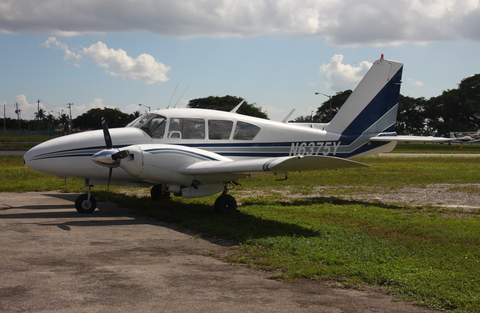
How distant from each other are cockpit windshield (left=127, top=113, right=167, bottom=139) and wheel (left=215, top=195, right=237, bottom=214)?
7.67 feet

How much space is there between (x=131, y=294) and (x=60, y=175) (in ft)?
21.3

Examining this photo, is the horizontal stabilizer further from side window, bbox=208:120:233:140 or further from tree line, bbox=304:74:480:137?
tree line, bbox=304:74:480:137

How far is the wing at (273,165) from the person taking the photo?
7.95 m

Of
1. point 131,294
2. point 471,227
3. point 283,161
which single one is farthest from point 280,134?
point 131,294

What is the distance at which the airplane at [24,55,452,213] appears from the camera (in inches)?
360

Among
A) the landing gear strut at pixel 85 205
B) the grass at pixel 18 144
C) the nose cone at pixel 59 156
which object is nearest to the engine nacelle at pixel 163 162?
the nose cone at pixel 59 156

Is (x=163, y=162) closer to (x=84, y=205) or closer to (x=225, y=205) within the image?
(x=225, y=205)

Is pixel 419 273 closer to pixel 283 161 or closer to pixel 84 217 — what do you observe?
pixel 283 161

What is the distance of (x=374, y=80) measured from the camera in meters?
12.6

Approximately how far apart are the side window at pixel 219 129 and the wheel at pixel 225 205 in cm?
181

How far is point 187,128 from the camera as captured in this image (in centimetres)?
1074

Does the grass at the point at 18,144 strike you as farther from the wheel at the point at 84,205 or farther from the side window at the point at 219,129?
the side window at the point at 219,129

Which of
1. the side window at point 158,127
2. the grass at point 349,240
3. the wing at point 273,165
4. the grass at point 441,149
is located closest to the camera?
the grass at point 349,240

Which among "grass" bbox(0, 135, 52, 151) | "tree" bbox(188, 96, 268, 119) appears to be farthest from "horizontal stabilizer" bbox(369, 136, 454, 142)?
"tree" bbox(188, 96, 268, 119)
